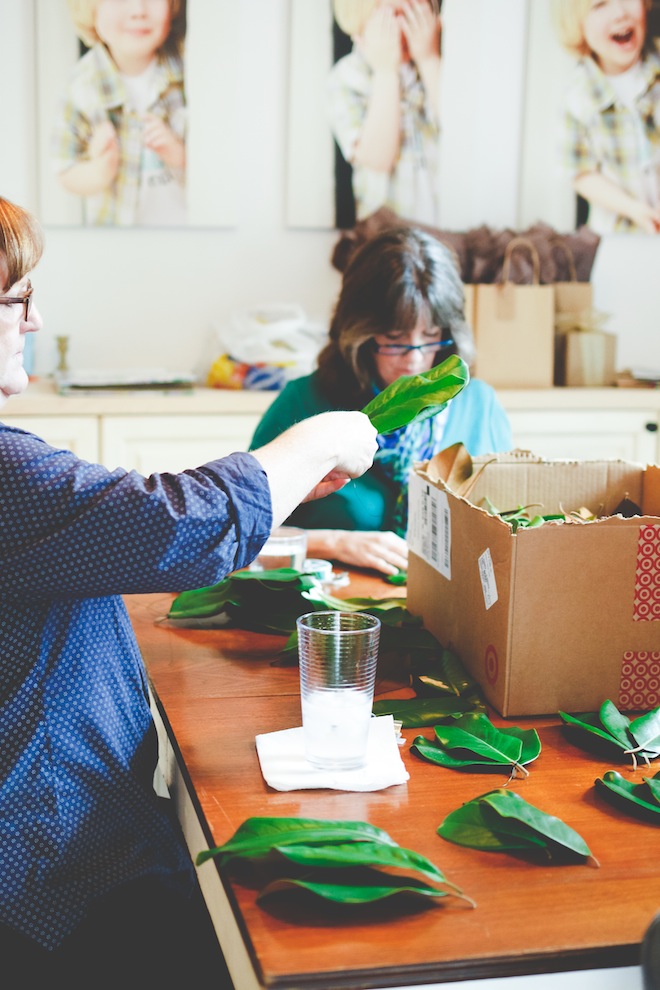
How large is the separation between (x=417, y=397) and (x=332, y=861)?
0.67 meters

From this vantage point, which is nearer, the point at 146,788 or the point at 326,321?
the point at 146,788

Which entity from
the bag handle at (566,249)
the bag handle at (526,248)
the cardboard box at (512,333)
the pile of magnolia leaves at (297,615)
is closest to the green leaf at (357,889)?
the pile of magnolia leaves at (297,615)

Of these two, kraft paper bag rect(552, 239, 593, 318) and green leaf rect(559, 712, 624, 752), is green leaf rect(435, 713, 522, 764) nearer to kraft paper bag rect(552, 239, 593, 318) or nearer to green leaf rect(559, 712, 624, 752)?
green leaf rect(559, 712, 624, 752)

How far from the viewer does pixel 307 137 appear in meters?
3.73

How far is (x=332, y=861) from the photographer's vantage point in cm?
85

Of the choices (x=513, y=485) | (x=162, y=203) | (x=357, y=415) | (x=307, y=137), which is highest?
(x=307, y=137)

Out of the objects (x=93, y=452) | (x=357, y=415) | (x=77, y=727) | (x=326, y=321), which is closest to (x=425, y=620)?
(x=357, y=415)

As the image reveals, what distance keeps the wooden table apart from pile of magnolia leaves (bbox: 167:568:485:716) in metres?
0.06

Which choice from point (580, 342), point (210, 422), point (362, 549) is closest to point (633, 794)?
point (362, 549)

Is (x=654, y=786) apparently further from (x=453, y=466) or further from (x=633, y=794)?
(x=453, y=466)

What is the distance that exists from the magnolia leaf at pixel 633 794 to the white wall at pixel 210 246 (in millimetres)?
2899

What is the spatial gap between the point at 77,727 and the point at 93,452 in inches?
83.2

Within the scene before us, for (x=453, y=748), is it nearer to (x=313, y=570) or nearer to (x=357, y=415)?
(x=357, y=415)

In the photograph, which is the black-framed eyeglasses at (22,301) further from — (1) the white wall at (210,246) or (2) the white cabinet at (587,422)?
(1) the white wall at (210,246)
